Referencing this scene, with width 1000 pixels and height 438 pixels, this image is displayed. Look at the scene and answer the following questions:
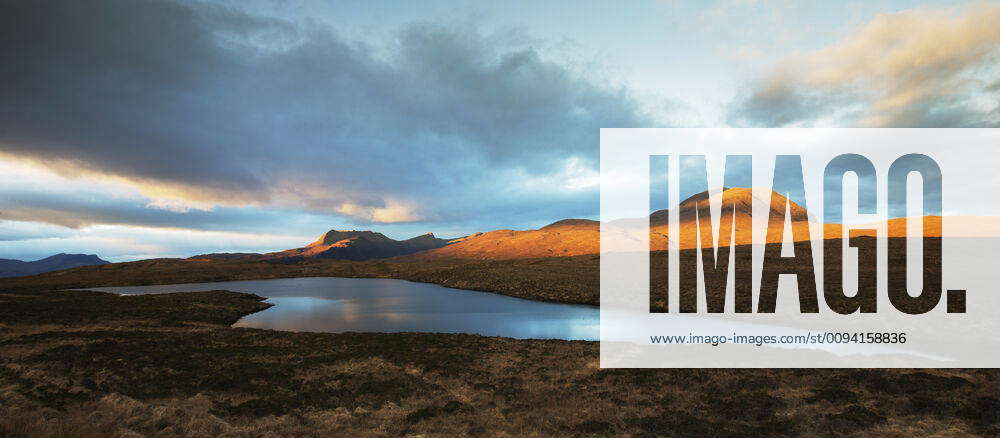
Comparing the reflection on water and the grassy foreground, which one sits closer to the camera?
the grassy foreground

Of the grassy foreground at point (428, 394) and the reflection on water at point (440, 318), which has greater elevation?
the grassy foreground at point (428, 394)

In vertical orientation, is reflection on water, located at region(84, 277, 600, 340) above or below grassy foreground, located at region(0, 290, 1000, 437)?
below

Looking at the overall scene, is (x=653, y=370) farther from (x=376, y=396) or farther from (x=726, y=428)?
(x=376, y=396)

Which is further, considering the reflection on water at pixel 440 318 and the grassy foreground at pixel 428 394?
the reflection on water at pixel 440 318

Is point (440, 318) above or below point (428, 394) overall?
below

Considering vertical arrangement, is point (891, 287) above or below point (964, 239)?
below

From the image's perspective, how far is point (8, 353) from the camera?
24172 mm

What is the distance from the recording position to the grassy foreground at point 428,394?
1490cm

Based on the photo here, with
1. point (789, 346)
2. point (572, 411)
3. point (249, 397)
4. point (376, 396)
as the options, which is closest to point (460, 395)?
point (376, 396)

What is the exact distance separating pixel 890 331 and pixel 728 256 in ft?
175

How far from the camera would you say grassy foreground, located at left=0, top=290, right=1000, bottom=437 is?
1490 centimetres

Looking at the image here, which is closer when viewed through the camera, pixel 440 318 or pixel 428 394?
pixel 428 394

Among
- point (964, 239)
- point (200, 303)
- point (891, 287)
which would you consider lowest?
point (200, 303)

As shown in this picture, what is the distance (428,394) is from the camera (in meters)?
19.6
